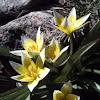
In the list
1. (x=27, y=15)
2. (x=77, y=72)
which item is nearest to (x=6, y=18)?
(x=27, y=15)

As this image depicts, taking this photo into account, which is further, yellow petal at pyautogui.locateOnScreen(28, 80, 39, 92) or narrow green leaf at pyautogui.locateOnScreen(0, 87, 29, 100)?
narrow green leaf at pyautogui.locateOnScreen(0, 87, 29, 100)

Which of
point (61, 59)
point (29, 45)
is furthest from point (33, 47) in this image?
point (61, 59)

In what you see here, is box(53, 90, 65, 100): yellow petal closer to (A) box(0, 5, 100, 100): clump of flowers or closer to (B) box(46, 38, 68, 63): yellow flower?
(A) box(0, 5, 100, 100): clump of flowers

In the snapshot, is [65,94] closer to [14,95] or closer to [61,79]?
[61,79]

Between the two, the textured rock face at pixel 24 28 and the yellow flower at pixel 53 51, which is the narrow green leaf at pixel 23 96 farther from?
the textured rock face at pixel 24 28

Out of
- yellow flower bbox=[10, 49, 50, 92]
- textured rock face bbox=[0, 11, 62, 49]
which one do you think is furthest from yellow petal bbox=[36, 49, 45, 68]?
textured rock face bbox=[0, 11, 62, 49]

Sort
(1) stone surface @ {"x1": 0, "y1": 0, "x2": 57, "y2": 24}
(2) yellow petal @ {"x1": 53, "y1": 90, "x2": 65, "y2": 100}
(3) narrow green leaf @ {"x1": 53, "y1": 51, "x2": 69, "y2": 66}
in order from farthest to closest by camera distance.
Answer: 1. (1) stone surface @ {"x1": 0, "y1": 0, "x2": 57, "y2": 24}
2. (3) narrow green leaf @ {"x1": 53, "y1": 51, "x2": 69, "y2": 66}
3. (2) yellow petal @ {"x1": 53, "y1": 90, "x2": 65, "y2": 100}

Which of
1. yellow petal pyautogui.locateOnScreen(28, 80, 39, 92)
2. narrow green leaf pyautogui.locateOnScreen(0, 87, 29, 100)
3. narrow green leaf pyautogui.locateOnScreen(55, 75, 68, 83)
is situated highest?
yellow petal pyautogui.locateOnScreen(28, 80, 39, 92)
